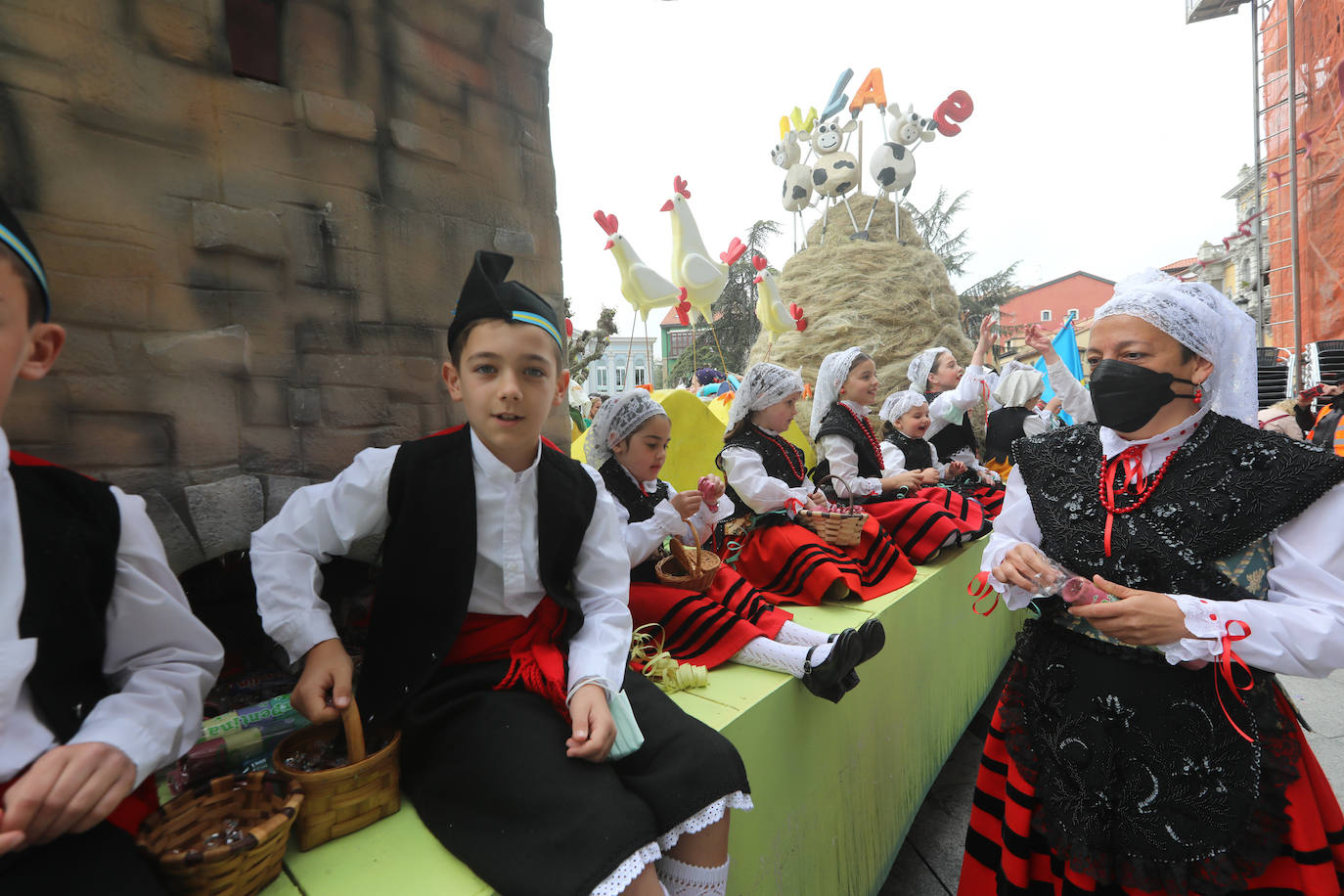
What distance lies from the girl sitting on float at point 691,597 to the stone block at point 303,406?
1.06 meters

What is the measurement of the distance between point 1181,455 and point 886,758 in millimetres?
1597

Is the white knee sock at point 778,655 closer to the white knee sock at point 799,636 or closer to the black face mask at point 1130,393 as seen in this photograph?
the white knee sock at point 799,636

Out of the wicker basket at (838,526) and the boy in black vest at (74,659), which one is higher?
the boy in black vest at (74,659)

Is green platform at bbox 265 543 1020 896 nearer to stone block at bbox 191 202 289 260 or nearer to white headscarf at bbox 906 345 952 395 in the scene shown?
stone block at bbox 191 202 289 260

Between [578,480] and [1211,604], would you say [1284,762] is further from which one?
[578,480]

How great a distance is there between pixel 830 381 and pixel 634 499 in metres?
1.88

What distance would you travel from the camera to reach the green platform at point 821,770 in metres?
1.23

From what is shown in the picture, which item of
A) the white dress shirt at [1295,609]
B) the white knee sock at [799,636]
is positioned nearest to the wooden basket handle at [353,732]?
the white knee sock at [799,636]

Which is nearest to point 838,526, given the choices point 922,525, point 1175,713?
point 922,525

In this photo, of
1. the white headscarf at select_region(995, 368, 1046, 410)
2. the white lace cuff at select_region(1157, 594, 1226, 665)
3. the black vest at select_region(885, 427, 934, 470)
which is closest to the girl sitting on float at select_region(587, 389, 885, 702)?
the white lace cuff at select_region(1157, 594, 1226, 665)

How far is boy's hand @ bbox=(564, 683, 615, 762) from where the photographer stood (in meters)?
1.27

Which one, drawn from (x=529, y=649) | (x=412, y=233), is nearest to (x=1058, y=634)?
(x=529, y=649)

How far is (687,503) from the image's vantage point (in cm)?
229

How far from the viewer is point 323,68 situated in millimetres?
1951
